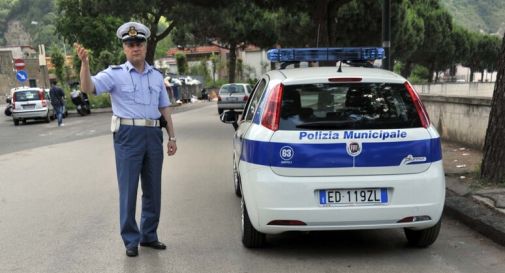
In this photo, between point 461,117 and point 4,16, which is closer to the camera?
point 461,117

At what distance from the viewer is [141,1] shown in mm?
24234

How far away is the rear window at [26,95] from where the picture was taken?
941 inches

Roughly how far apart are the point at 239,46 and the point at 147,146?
46.1m

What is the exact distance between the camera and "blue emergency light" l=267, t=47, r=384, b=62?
637 cm

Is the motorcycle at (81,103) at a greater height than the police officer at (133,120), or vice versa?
the police officer at (133,120)

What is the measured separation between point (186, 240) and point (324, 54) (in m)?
2.67

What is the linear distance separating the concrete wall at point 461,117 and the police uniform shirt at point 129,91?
7.10 meters

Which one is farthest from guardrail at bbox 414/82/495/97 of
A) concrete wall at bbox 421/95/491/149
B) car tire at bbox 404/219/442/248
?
car tire at bbox 404/219/442/248

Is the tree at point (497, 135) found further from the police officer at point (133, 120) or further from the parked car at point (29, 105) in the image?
the parked car at point (29, 105)

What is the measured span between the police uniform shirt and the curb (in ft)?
11.1

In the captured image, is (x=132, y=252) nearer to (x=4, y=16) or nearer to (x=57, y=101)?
(x=57, y=101)

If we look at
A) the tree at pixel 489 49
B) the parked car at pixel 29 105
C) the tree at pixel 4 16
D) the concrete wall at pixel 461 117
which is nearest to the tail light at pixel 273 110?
the concrete wall at pixel 461 117

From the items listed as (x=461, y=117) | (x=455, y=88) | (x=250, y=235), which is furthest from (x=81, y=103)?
(x=250, y=235)

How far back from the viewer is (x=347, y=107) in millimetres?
4891
